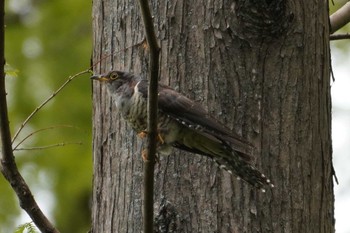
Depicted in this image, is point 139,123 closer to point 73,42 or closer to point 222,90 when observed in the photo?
point 222,90

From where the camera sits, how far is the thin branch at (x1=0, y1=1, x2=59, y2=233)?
3353mm

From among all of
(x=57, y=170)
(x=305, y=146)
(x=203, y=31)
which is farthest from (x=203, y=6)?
(x=57, y=170)

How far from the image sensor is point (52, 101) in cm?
740

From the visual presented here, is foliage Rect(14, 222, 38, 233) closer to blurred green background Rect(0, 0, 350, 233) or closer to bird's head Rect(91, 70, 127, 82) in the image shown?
bird's head Rect(91, 70, 127, 82)

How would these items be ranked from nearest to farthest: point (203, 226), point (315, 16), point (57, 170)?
point (203, 226), point (315, 16), point (57, 170)

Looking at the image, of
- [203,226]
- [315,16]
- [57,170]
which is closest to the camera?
[203,226]

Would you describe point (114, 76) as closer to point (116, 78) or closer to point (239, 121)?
point (116, 78)

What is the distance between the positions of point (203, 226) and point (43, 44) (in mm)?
4200

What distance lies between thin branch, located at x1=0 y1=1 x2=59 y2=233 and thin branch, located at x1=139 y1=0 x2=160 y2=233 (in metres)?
0.52

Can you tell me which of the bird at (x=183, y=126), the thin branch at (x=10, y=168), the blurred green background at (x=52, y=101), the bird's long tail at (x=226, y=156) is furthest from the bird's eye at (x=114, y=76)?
the blurred green background at (x=52, y=101)

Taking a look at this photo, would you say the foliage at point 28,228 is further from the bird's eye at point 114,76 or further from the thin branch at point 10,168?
the bird's eye at point 114,76

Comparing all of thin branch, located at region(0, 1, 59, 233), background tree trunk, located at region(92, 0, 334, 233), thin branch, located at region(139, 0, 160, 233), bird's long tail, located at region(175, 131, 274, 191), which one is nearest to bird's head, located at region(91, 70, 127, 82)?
background tree trunk, located at region(92, 0, 334, 233)

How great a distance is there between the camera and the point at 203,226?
3.85 m

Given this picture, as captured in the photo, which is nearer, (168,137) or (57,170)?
(168,137)
